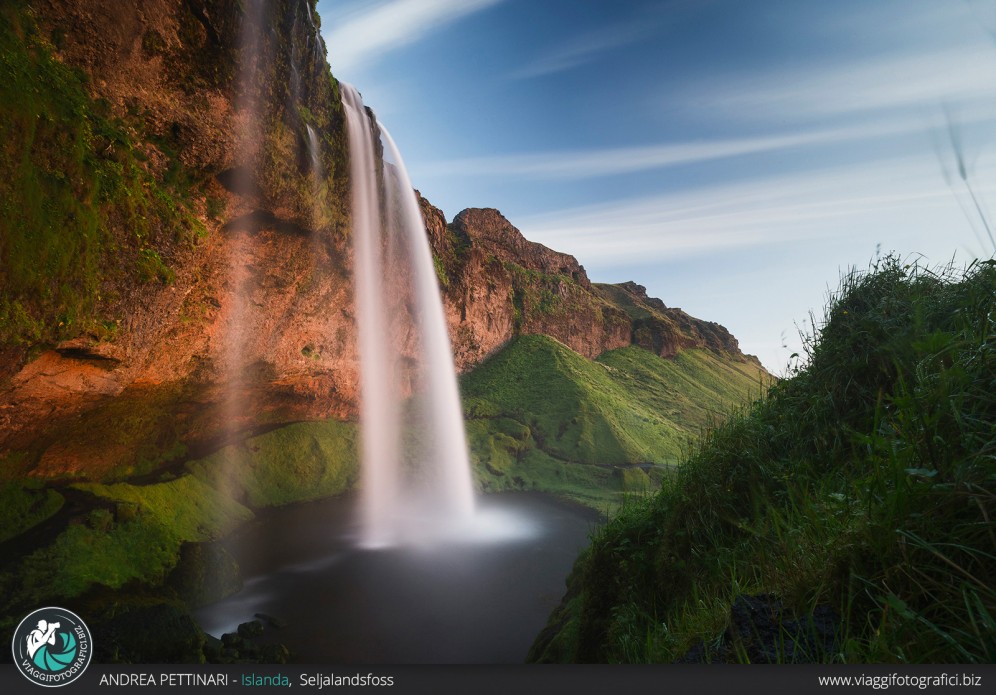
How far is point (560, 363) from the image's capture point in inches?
1171

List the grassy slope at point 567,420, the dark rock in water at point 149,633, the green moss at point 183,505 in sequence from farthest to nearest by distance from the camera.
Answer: the grassy slope at point 567,420
the green moss at point 183,505
the dark rock in water at point 149,633

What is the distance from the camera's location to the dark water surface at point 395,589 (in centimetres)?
707

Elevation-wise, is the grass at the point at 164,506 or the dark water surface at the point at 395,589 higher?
the grass at the point at 164,506

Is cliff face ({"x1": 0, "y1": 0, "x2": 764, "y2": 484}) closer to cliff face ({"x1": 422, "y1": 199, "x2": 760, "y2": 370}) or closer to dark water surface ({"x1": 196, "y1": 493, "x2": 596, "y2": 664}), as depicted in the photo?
dark water surface ({"x1": 196, "y1": 493, "x2": 596, "y2": 664})

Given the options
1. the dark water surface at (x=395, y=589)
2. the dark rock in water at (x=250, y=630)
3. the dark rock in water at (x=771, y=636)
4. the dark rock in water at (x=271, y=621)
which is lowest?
the dark water surface at (x=395, y=589)

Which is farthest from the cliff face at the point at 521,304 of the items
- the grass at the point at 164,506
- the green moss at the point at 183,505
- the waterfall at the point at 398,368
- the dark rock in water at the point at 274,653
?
the dark rock in water at the point at 274,653

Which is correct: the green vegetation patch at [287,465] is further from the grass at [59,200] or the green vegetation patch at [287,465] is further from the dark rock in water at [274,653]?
the dark rock in water at [274,653]

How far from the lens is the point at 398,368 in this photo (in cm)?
2103

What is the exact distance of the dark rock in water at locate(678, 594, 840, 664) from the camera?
1.46 metres

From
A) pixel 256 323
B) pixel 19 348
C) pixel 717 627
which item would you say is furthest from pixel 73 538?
pixel 717 627

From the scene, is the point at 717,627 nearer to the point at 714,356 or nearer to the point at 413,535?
the point at 413,535

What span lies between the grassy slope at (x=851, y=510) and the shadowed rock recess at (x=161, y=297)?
1.00 meters

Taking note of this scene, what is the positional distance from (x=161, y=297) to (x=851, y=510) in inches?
431

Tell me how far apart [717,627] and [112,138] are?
1058cm
